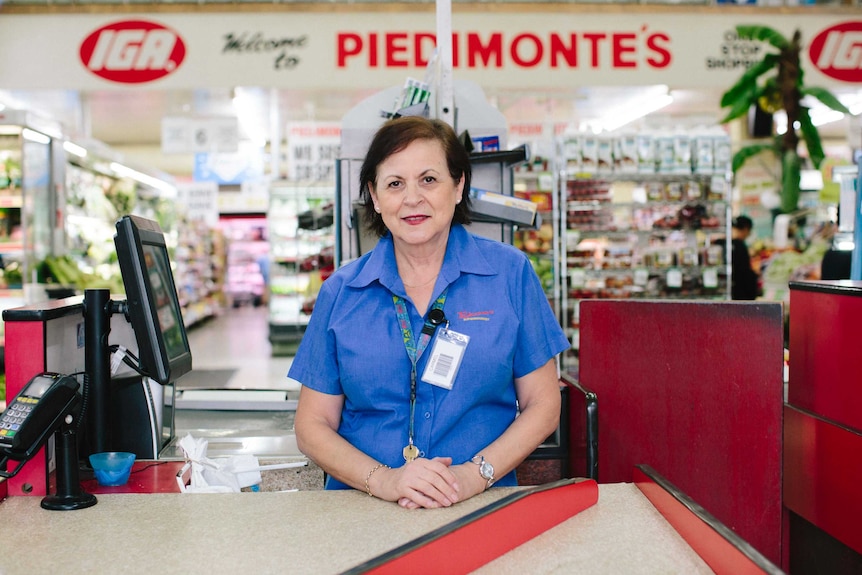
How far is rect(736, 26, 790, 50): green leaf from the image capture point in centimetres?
704

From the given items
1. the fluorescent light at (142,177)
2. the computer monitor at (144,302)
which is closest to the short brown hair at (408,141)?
the computer monitor at (144,302)

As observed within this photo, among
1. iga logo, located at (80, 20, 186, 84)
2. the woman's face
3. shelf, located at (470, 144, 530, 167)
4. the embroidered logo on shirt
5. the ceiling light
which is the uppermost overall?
the ceiling light

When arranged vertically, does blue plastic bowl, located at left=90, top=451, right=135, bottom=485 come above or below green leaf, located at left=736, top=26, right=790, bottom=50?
below

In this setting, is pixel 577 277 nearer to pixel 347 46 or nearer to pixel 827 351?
pixel 347 46

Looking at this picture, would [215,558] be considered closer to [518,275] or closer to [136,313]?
[136,313]

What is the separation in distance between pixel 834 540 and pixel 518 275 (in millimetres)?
1286

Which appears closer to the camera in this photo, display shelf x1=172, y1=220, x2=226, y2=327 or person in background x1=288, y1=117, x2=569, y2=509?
person in background x1=288, y1=117, x2=569, y2=509

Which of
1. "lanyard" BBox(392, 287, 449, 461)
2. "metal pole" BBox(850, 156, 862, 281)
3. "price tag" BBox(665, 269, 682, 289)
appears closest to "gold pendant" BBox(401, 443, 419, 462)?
Answer: "lanyard" BBox(392, 287, 449, 461)

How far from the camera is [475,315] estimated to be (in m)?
1.80

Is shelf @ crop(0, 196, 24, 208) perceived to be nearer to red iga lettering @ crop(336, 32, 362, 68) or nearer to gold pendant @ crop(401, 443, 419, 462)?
red iga lettering @ crop(336, 32, 362, 68)

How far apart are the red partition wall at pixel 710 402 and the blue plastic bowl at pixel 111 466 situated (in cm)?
153

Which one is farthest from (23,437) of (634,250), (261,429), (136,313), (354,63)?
(634,250)

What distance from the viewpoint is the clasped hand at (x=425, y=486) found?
1.50 m

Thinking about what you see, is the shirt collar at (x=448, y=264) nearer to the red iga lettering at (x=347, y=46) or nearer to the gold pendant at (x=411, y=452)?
the gold pendant at (x=411, y=452)
